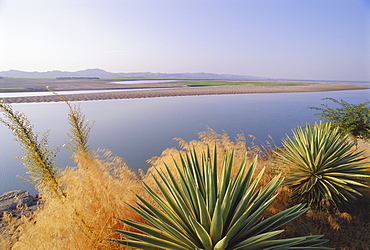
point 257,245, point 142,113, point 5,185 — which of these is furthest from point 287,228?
point 142,113

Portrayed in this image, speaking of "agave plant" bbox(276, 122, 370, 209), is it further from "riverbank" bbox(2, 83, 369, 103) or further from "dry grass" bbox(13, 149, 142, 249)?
"riverbank" bbox(2, 83, 369, 103)

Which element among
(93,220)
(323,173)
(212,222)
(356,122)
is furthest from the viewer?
(356,122)

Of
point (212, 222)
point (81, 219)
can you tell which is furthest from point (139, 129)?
point (212, 222)

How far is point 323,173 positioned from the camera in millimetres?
4586

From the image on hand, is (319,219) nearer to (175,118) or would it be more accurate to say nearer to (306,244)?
(306,244)

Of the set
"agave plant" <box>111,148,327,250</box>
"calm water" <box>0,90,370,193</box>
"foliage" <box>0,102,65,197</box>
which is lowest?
"calm water" <box>0,90,370,193</box>

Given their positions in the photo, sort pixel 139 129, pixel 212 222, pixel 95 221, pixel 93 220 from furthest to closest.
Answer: pixel 139 129 → pixel 95 221 → pixel 93 220 → pixel 212 222

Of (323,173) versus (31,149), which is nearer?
(31,149)

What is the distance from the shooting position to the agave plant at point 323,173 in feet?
14.3

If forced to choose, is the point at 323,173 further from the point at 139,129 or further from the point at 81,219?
the point at 139,129

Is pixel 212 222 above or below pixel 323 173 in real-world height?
above

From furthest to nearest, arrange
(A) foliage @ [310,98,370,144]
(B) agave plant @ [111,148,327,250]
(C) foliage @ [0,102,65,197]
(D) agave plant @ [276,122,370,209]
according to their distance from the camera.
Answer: (A) foliage @ [310,98,370,144] → (D) agave plant @ [276,122,370,209] → (C) foliage @ [0,102,65,197] → (B) agave plant @ [111,148,327,250]

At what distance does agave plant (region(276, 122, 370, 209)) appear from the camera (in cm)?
435

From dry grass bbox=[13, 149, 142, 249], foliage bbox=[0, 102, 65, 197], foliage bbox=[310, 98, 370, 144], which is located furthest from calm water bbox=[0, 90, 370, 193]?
foliage bbox=[0, 102, 65, 197]
